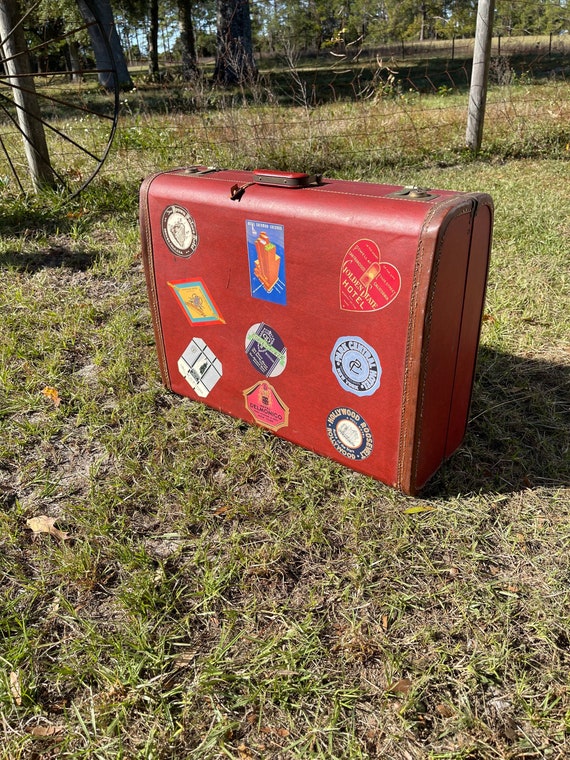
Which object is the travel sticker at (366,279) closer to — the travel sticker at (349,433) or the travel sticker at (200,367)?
the travel sticker at (349,433)

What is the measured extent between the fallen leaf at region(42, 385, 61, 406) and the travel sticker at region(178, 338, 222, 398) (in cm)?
55

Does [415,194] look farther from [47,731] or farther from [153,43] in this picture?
[153,43]

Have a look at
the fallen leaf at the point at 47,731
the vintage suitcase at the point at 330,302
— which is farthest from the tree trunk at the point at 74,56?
the fallen leaf at the point at 47,731

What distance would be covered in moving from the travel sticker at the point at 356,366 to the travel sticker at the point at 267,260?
26 centimetres

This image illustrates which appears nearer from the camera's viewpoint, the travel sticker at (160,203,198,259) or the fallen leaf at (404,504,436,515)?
the fallen leaf at (404,504,436,515)

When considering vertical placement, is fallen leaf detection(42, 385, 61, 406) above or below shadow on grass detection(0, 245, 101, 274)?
below

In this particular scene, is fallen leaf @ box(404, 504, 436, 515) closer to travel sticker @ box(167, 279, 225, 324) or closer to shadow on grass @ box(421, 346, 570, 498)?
shadow on grass @ box(421, 346, 570, 498)

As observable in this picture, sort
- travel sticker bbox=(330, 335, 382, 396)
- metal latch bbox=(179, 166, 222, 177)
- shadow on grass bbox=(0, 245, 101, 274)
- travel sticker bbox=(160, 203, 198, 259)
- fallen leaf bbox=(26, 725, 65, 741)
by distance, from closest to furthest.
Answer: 1. fallen leaf bbox=(26, 725, 65, 741)
2. travel sticker bbox=(330, 335, 382, 396)
3. travel sticker bbox=(160, 203, 198, 259)
4. metal latch bbox=(179, 166, 222, 177)
5. shadow on grass bbox=(0, 245, 101, 274)

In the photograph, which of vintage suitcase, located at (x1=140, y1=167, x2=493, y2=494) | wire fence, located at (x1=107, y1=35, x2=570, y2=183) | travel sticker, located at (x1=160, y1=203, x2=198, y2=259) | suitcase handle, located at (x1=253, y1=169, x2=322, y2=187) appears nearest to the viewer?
vintage suitcase, located at (x1=140, y1=167, x2=493, y2=494)

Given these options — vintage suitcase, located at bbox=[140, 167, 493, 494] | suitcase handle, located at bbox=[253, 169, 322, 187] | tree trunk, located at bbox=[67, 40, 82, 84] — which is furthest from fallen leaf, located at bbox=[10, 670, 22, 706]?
tree trunk, located at bbox=[67, 40, 82, 84]

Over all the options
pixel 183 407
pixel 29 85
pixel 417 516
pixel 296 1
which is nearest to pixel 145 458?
pixel 183 407

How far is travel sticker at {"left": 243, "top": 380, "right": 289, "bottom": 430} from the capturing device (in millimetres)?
2146

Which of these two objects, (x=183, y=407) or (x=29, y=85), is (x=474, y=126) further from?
(x=183, y=407)

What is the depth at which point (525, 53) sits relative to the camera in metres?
17.0
